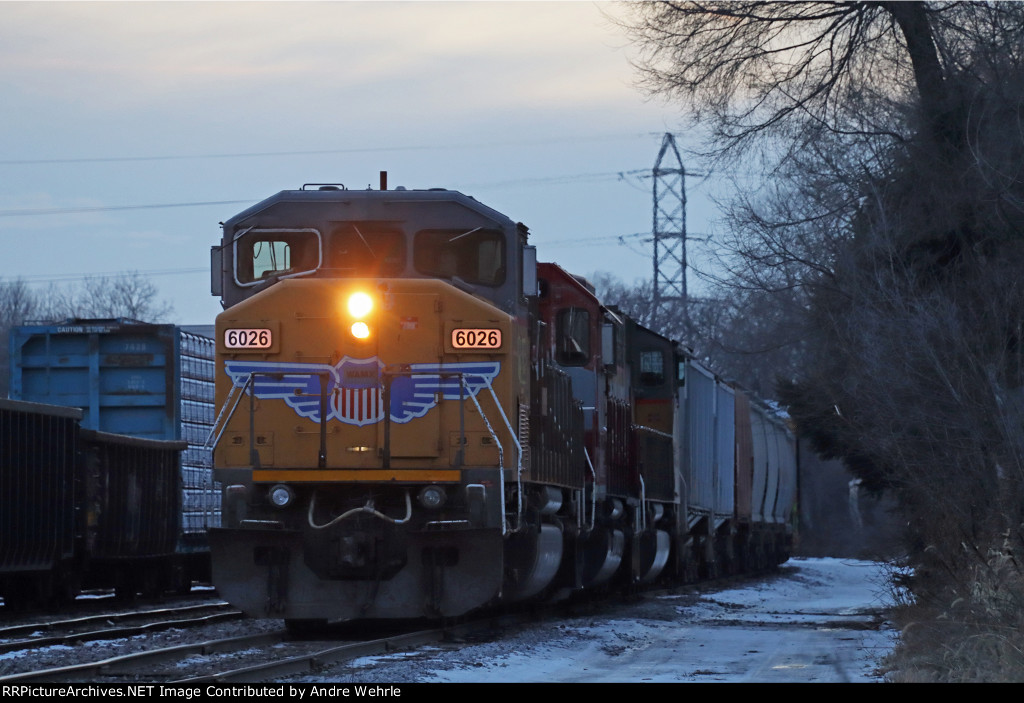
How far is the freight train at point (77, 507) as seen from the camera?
48.6 feet

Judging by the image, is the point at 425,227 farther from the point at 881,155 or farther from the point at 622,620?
the point at 881,155

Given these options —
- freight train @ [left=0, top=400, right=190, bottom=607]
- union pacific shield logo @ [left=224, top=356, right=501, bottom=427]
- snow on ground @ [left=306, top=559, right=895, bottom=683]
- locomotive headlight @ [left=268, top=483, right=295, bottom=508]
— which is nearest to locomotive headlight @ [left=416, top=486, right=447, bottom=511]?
union pacific shield logo @ [left=224, top=356, right=501, bottom=427]

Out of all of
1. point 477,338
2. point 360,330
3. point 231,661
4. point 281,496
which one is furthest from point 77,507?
point 477,338

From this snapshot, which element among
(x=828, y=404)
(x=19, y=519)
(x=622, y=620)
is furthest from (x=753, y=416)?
(x=19, y=519)

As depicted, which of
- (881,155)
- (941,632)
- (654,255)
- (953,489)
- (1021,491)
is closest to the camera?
(941,632)

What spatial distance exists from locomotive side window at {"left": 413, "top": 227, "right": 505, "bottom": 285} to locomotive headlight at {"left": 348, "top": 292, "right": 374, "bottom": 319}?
0.67 metres

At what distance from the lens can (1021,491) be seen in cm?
1173

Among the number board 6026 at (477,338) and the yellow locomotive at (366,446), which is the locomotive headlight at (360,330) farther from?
the number board 6026 at (477,338)

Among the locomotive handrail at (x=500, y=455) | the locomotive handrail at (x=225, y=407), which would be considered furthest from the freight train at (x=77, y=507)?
the locomotive handrail at (x=500, y=455)

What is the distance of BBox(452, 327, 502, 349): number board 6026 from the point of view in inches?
447

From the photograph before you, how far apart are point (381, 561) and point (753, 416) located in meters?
21.4

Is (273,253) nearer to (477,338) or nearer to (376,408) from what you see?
(376,408)

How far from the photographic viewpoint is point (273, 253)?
1190cm

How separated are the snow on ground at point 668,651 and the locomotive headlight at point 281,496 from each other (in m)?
1.49
